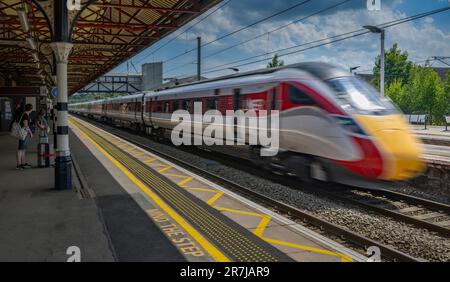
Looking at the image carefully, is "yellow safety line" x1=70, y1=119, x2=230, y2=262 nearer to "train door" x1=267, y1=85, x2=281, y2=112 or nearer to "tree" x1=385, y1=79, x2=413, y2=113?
"train door" x1=267, y1=85, x2=281, y2=112

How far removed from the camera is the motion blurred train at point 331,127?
824 centimetres

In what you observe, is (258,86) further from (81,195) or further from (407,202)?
(81,195)

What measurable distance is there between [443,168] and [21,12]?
12882 mm

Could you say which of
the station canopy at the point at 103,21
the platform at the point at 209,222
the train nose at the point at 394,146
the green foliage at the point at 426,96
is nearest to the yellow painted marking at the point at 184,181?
the platform at the point at 209,222

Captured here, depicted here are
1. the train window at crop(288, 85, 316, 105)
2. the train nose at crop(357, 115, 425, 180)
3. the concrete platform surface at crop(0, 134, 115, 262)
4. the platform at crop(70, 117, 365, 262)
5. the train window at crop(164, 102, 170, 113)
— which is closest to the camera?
the concrete platform surface at crop(0, 134, 115, 262)

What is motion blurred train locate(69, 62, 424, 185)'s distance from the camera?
8.24 meters

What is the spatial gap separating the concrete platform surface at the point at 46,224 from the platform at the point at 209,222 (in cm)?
40

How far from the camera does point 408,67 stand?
56.6 metres

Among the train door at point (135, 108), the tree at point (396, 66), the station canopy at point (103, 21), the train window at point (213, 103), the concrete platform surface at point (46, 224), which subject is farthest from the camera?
the tree at point (396, 66)

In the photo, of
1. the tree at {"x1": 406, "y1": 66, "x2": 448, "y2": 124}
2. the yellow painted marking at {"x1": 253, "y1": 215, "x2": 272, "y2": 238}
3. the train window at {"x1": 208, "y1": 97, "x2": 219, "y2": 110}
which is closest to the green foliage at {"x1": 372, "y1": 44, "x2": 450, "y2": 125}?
the tree at {"x1": 406, "y1": 66, "x2": 448, "y2": 124}

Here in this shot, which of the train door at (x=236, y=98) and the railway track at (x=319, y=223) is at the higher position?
the train door at (x=236, y=98)

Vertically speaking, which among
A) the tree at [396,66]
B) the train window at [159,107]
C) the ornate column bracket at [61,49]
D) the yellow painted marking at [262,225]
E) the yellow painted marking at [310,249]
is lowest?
the yellow painted marking at [310,249]

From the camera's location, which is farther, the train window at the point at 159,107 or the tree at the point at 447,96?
the tree at the point at 447,96
